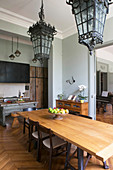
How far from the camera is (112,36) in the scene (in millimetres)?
3430

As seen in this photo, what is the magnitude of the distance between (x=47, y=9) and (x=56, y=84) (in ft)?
8.73

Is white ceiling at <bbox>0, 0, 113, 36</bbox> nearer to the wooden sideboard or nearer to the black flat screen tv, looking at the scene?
the black flat screen tv

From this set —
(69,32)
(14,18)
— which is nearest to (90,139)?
(14,18)

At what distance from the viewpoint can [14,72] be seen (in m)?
5.72

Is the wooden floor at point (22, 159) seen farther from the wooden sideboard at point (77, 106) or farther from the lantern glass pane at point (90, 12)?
Answer: the lantern glass pane at point (90, 12)

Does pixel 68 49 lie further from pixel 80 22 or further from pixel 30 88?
pixel 80 22

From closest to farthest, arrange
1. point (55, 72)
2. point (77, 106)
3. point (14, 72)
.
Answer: point (77, 106) → point (55, 72) → point (14, 72)

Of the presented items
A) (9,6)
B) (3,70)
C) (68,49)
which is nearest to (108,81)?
(68,49)

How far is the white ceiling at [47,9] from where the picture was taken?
3.16 meters

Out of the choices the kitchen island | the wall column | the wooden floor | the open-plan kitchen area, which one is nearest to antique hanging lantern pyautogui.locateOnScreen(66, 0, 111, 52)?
the open-plan kitchen area

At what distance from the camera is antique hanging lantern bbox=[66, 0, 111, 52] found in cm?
118

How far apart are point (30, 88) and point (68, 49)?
300 cm

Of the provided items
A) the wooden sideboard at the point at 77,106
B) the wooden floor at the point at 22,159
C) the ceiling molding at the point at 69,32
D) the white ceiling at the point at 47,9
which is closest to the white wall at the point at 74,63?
the ceiling molding at the point at 69,32

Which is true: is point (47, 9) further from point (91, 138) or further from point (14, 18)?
point (91, 138)
